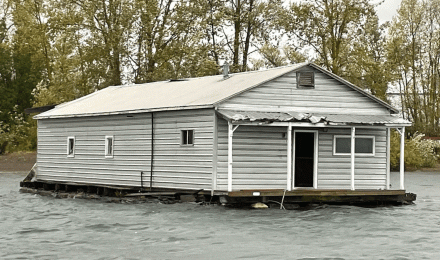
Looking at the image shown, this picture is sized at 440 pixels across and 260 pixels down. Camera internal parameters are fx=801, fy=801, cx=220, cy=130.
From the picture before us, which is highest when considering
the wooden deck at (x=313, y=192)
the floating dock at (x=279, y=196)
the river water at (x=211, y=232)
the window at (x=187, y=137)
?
the window at (x=187, y=137)

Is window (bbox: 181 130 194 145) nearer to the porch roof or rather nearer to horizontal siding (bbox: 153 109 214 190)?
horizontal siding (bbox: 153 109 214 190)

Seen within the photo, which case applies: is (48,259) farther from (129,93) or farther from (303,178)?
(129,93)

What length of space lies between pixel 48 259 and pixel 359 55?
1405 inches

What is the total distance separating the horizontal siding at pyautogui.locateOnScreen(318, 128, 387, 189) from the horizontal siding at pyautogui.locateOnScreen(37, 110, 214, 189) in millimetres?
4566

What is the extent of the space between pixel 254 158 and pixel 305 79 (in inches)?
144

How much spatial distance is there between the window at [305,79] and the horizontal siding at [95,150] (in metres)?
6.01

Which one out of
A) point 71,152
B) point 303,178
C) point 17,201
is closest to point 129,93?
point 71,152

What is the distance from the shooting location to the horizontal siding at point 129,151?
94.0ft

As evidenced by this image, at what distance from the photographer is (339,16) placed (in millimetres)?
50844

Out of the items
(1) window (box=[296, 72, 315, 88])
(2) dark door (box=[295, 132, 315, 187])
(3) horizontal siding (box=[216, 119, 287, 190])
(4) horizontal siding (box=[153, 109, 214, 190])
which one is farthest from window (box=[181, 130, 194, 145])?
(1) window (box=[296, 72, 315, 88])

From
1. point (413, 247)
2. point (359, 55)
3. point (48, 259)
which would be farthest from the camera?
point (359, 55)

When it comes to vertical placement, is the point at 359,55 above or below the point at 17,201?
above

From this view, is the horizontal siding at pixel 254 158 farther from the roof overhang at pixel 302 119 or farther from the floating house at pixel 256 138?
the roof overhang at pixel 302 119

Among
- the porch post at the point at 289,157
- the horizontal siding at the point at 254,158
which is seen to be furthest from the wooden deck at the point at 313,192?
the horizontal siding at the point at 254,158
